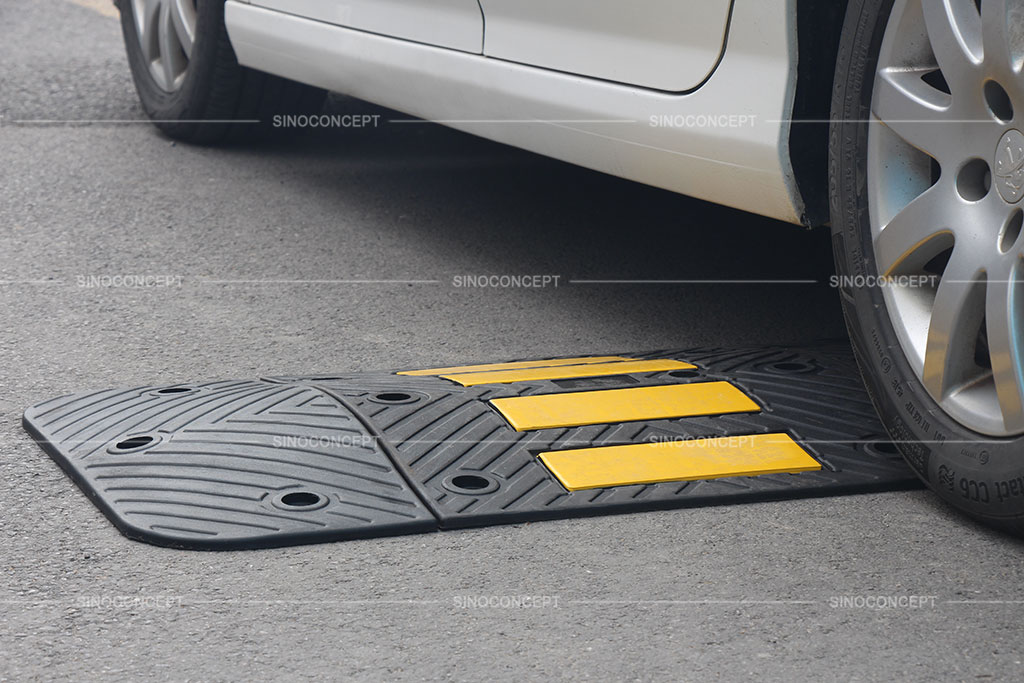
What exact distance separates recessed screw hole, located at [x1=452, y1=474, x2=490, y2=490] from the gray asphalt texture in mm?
133

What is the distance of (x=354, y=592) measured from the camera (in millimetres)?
1801

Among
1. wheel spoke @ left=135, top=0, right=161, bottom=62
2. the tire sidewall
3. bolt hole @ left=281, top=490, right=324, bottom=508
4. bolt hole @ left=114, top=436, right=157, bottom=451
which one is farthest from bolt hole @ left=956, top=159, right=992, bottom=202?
wheel spoke @ left=135, top=0, right=161, bottom=62

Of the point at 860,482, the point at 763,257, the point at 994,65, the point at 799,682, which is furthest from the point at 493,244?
the point at 799,682

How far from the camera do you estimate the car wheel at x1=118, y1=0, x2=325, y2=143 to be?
14.1 ft

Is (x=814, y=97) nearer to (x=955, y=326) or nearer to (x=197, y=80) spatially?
(x=955, y=326)

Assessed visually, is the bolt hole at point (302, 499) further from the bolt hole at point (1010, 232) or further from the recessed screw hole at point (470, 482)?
the bolt hole at point (1010, 232)

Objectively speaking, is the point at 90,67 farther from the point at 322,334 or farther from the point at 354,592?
the point at 354,592

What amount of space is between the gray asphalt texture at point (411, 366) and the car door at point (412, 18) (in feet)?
2.05

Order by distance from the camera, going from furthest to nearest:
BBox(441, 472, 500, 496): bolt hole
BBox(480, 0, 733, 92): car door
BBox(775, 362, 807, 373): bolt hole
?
BBox(775, 362, 807, 373): bolt hole < BBox(480, 0, 733, 92): car door < BBox(441, 472, 500, 496): bolt hole

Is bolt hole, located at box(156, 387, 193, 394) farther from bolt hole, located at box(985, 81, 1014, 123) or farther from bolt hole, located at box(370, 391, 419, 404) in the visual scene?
bolt hole, located at box(985, 81, 1014, 123)

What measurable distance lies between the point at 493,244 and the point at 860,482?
1.69 meters

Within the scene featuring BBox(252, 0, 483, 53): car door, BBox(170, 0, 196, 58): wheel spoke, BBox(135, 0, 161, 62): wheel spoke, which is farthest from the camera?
BBox(135, 0, 161, 62): wheel spoke

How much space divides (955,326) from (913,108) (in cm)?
36

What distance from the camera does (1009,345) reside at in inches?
74.2
